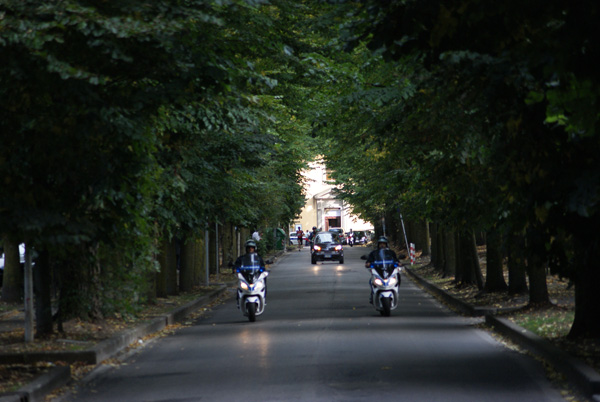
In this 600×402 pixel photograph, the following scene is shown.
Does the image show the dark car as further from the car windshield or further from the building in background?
the building in background

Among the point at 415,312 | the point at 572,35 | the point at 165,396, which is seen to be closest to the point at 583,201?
the point at 572,35

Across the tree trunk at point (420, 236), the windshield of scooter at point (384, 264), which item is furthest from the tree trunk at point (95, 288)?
the tree trunk at point (420, 236)

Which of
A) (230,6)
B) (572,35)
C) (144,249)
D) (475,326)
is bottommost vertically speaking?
(475,326)

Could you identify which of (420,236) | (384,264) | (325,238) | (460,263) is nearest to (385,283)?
(384,264)

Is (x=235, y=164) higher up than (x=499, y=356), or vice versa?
(x=235, y=164)

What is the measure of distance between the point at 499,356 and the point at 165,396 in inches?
209

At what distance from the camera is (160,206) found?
2069 cm

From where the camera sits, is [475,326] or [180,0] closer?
[180,0]

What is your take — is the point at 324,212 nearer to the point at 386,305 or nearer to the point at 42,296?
the point at 386,305

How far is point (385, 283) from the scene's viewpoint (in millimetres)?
21844

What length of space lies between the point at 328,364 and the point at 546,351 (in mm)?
2882

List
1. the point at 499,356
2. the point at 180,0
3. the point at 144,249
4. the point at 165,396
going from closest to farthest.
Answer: the point at 165,396 → the point at 180,0 → the point at 499,356 → the point at 144,249

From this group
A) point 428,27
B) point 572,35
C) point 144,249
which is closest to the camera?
point 572,35

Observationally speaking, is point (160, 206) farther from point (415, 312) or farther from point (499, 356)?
point (499, 356)
